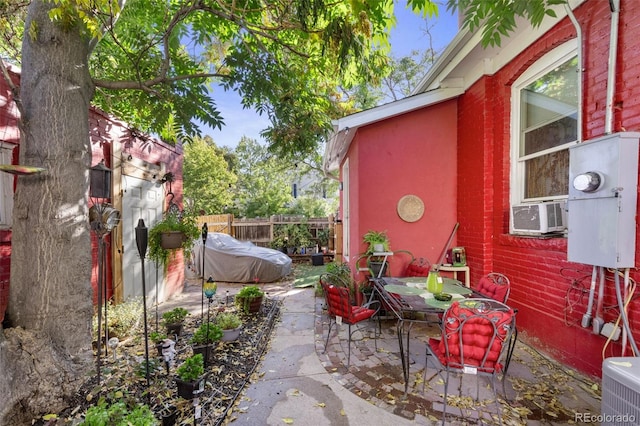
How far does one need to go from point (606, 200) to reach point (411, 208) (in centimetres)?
270

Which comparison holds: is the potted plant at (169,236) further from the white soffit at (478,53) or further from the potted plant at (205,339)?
the white soffit at (478,53)

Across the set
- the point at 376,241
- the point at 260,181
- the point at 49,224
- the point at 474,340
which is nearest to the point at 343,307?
the point at 474,340

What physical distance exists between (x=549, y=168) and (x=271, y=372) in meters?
4.01

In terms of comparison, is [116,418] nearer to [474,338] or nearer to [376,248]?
[474,338]

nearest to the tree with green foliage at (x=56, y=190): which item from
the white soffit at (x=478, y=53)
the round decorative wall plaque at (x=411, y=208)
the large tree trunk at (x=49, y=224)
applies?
the large tree trunk at (x=49, y=224)

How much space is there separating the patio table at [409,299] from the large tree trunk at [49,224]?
2.91 meters

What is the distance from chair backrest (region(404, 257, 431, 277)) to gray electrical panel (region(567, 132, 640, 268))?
215 cm

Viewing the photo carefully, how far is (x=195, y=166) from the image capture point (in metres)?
14.6

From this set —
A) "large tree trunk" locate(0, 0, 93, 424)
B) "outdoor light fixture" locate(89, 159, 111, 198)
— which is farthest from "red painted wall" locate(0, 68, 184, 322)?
"outdoor light fixture" locate(89, 159, 111, 198)

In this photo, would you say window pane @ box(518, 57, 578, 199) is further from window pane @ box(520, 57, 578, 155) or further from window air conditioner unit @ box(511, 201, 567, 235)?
window air conditioner unit @ box(511, 201, 567, 235)

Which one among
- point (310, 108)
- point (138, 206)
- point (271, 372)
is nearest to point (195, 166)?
point (138, 206)

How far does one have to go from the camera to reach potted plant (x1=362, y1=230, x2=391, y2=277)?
15.7 ft

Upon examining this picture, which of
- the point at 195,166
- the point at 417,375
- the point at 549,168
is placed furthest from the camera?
the point at 195,166

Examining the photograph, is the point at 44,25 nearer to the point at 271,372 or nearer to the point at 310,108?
the point at 310,108
